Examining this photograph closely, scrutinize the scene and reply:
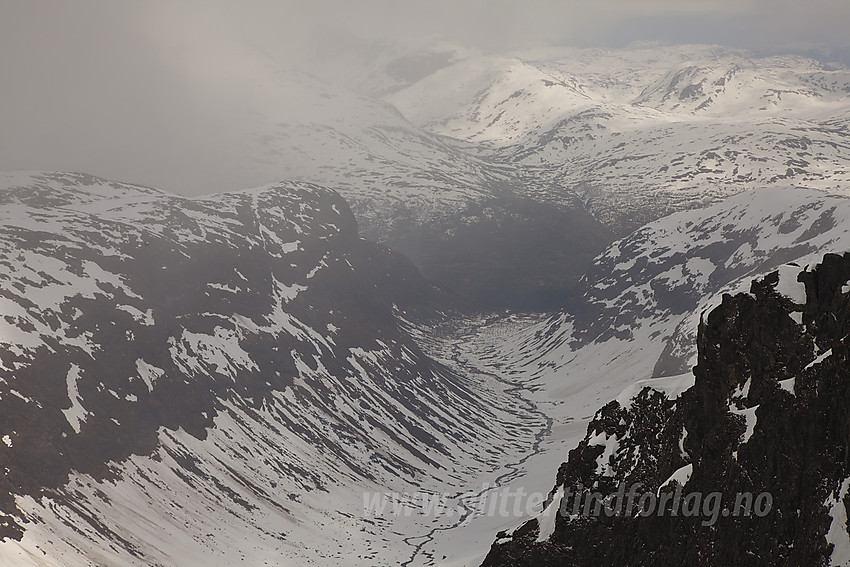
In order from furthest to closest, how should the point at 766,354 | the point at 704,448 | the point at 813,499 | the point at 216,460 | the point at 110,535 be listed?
the point at 216,460
the point at 110,535
the point at 704,448
the point at 766,354
the point at 813,499

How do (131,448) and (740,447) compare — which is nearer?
(740,447)

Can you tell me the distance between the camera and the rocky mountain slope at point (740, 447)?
4273 centimetres

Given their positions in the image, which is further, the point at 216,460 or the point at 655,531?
the point at 216,460

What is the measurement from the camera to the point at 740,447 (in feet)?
165

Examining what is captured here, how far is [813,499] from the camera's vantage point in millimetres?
42625

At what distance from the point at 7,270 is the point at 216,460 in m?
55.9

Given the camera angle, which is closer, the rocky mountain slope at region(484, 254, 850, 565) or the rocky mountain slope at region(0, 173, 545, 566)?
the rocky mountain slope at region(484, 254, 850, 565)

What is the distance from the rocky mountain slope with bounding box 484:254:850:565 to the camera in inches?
1682

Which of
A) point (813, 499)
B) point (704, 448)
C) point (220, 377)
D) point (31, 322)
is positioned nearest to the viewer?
point (813, 499)

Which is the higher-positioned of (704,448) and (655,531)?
(704,448)

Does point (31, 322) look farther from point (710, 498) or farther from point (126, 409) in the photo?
point (710, 498)

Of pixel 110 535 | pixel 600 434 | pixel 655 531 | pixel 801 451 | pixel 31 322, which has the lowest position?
pixel 110 535

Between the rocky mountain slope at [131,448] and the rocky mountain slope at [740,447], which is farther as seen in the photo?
the rocky mountain slope at [131,448]

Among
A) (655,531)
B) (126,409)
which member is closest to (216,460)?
(126,409)
